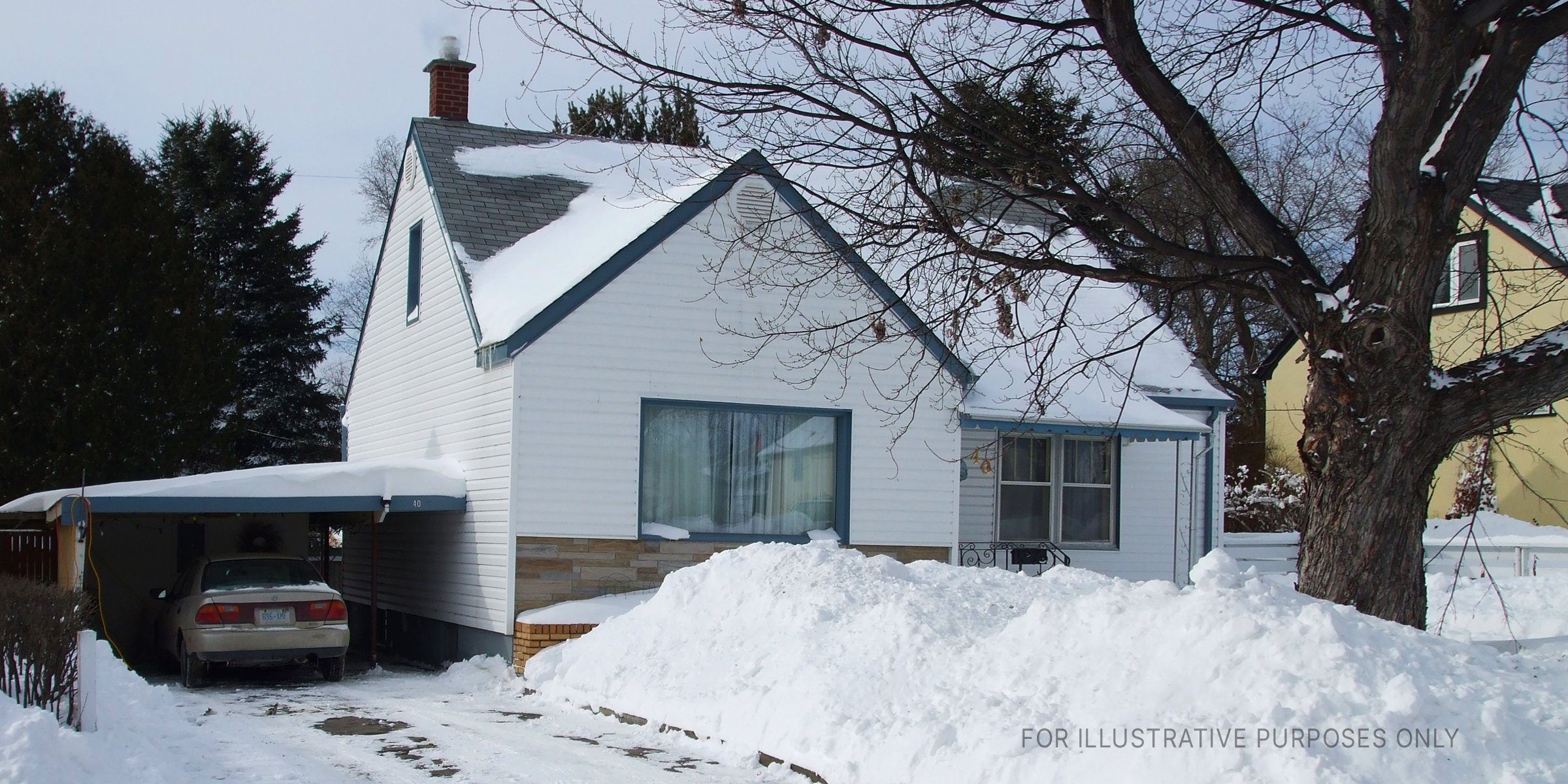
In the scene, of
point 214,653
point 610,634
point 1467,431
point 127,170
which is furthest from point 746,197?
point 127,170

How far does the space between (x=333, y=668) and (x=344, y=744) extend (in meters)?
5.07

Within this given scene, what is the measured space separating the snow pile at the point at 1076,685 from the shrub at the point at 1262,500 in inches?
692

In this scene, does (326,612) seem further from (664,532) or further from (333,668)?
(664,532)

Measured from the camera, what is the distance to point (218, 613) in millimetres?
14086

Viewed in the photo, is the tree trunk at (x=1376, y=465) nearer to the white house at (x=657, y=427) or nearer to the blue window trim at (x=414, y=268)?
the white house at (x=657, y=427)

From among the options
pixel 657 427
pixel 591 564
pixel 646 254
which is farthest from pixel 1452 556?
pixel 591 564

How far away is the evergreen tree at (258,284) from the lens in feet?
111

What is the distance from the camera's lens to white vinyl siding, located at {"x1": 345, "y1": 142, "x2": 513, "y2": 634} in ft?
49.9

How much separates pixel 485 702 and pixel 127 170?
62.8ft

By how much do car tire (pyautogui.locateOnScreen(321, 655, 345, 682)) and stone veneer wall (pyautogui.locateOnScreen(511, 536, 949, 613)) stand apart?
2058 mm

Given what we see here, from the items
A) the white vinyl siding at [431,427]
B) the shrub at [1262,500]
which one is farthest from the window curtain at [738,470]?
the shrub at [1262,500]

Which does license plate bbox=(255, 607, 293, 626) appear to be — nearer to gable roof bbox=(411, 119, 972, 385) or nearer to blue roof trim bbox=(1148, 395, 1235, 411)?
gable roof bbox=(411, 119, 972, 385)

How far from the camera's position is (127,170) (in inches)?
1064

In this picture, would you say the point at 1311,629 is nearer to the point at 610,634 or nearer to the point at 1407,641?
the point at 1407,641
